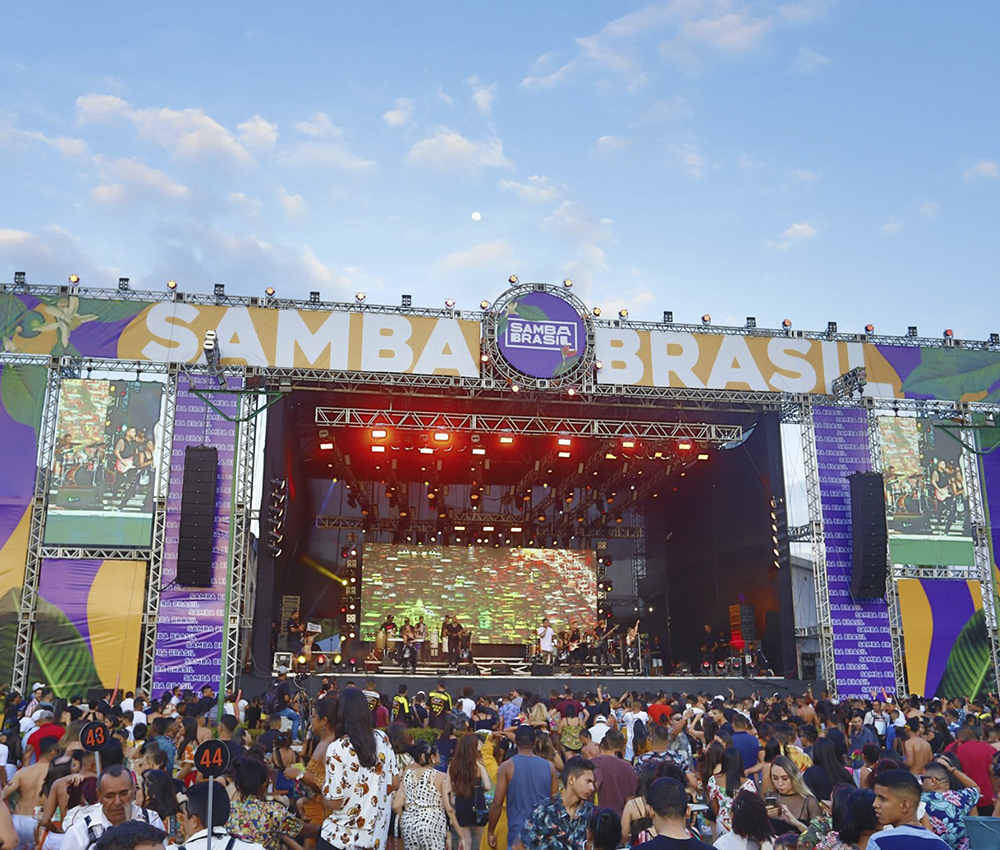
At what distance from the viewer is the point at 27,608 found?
693 inches

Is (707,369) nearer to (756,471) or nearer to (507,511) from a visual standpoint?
(756,471)

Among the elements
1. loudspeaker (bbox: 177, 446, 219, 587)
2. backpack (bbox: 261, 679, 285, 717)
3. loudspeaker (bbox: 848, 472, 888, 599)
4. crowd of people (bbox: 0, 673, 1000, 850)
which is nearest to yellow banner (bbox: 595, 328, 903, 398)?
loudspeaker (bbox: 848, 472, 888, 599)

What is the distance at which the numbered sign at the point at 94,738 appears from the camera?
18.9ft

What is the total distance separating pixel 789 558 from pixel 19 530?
1578 centimetres

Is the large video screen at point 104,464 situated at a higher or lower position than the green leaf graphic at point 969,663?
higher

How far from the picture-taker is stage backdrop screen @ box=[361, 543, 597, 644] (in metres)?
30.5

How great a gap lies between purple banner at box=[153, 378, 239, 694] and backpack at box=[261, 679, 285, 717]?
1.04m

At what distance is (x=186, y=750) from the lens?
7.89 m

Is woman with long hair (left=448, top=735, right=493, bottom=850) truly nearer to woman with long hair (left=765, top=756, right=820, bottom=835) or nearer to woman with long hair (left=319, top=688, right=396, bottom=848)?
woman with long hair (left=319, top=688, right=396, bottom=848)

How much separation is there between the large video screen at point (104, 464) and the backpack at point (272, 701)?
3.66 meters

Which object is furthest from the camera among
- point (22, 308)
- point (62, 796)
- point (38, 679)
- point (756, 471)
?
point (756, 471)

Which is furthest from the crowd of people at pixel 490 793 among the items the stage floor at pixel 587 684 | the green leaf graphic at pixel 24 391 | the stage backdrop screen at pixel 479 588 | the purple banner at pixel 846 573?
the stage backdrop screen at pixel 479 588

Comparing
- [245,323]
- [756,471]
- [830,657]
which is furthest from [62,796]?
[756,471]

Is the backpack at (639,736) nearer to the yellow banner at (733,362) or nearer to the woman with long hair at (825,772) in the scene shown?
the woman with long hair at (825,772)
